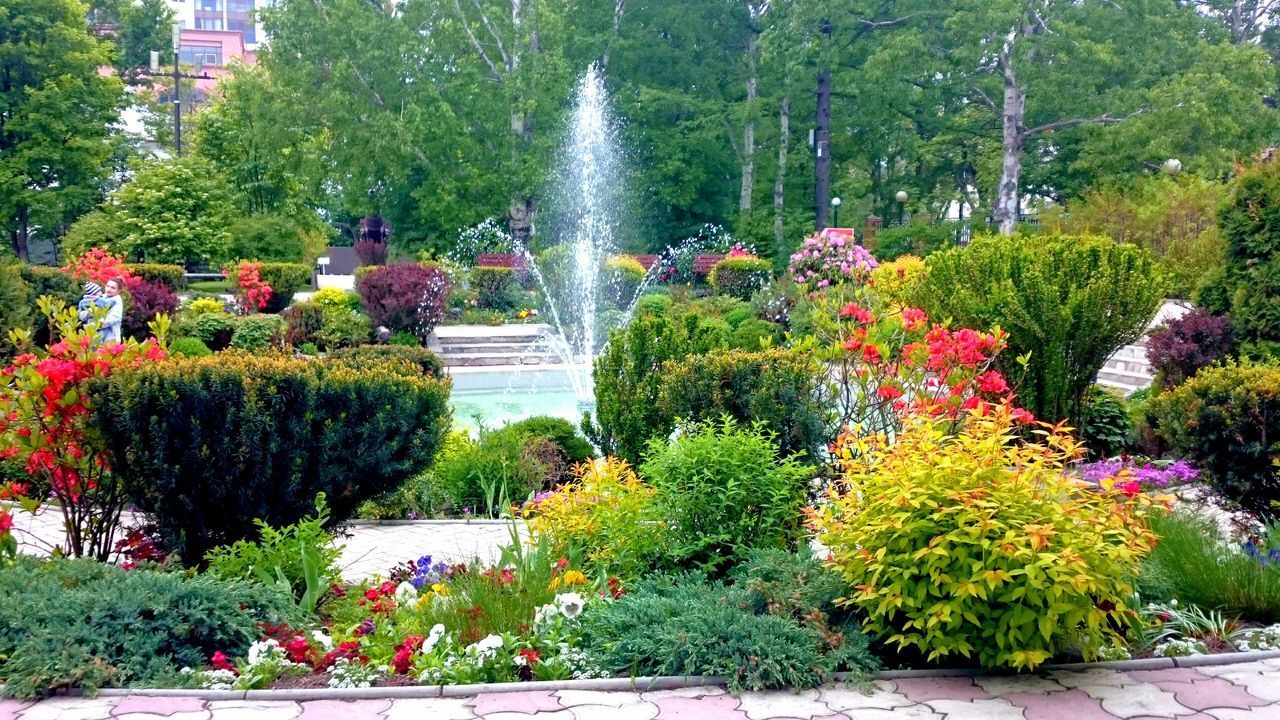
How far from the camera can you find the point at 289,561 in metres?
5.06

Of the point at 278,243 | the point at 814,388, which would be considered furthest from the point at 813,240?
the point at 278,243

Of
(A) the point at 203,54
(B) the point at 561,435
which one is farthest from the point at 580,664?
(A) the point at 203,54

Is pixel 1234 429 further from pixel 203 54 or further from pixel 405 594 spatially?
pixel 203 54

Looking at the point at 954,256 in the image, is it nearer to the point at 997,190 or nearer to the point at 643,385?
the point at 643,385

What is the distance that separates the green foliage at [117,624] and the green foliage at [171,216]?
74.5 ft

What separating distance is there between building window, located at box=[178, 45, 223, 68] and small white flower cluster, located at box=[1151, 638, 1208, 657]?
86.1 m

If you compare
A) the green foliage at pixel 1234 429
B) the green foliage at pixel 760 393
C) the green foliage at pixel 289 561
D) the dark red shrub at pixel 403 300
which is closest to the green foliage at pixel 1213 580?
the green foliage at pixel 1234 429

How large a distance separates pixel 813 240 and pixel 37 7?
23.7 metres

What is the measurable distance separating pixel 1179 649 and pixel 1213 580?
563 millimetres

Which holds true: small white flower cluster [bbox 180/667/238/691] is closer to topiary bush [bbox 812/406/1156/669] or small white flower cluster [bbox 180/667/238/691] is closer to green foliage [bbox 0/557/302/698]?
green foliage [bbox 0/557/302/698]

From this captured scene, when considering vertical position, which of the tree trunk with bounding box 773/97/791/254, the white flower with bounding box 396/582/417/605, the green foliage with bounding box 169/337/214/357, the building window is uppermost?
the building window

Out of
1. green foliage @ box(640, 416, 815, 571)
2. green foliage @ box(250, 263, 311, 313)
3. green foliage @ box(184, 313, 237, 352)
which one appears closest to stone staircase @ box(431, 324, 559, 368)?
green foliage @ box(184, 313, 237, 352)

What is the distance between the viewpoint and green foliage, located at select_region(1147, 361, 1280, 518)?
5.45 meters

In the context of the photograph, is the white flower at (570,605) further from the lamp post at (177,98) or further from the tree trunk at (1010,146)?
the lamp post at (177,98)
